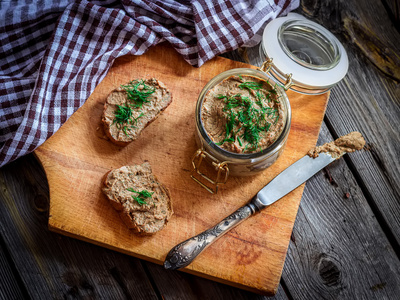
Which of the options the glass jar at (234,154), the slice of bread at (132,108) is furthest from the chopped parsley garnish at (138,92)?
the glass jar at (234,154)

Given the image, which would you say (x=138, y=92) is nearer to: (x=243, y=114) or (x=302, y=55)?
(x=243, y=114)

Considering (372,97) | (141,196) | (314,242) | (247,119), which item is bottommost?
(314,242)

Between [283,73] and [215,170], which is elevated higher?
[283,73]

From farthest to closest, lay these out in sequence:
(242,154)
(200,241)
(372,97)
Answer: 1. (372,97)
2. (200,241)
3. (242,154)

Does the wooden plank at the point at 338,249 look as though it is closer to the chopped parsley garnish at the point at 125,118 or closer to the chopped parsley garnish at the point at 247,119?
the chopped parsley garnish at the point at 247,119

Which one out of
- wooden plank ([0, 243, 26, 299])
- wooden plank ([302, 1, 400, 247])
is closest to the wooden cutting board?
wooden plank ([302, 1, 400, 247])

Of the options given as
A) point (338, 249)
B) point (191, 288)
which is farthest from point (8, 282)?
point (338, 249)
